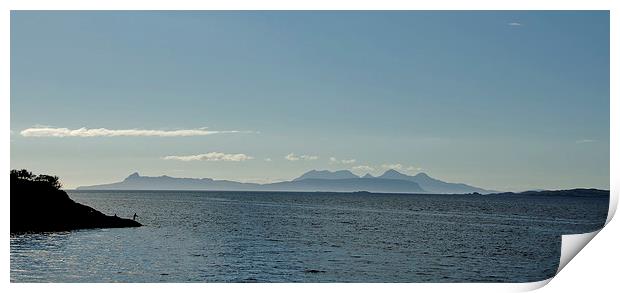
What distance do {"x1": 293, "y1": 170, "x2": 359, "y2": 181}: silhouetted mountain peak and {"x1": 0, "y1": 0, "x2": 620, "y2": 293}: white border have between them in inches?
445

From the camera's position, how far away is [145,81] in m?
15.3

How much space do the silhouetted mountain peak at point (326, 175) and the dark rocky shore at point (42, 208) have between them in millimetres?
5890

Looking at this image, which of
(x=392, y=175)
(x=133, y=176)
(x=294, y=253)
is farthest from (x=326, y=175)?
(x=133, y=176)

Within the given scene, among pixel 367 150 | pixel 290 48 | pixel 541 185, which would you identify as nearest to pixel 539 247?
pixel 541 185

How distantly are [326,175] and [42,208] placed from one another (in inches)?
352

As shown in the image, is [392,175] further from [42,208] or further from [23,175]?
[23,175]

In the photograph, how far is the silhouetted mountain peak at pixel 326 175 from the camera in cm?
2033

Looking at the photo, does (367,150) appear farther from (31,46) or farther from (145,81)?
(31,46)

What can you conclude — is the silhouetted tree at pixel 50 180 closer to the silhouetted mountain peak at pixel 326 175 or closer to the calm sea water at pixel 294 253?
the calm sea water at pixel 294 253

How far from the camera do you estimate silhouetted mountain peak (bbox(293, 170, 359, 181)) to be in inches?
800

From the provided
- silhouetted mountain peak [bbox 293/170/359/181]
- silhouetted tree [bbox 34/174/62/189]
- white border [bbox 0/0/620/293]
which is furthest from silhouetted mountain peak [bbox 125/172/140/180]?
white border [bbox 0/0/620/293]

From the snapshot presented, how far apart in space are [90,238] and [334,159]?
6537mm
